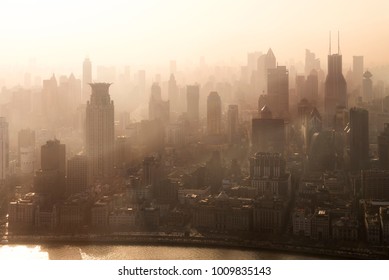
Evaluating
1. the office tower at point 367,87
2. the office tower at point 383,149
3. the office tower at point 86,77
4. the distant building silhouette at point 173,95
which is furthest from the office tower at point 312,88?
the office tower at point 86,77

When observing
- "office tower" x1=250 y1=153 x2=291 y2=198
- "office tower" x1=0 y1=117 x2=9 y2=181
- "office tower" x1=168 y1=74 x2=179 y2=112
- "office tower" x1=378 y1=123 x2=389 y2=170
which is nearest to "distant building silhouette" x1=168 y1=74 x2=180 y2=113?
"office tower" x1=168 y1=74 x2=179 y2=112

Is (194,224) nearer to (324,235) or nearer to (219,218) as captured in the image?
(219,218)

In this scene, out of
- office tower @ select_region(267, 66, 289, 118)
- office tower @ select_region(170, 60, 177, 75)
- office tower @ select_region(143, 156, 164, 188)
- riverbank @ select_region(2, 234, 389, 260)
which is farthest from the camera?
office tower @ select_region(143, 156, 164, 188)

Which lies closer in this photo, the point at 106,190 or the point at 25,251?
the point at 25,251

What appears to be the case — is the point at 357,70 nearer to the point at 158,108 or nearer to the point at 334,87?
the point at 334,87

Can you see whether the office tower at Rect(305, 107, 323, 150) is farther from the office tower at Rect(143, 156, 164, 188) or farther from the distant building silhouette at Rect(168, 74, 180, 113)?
the office tower at Rect(143, 156, 164, 188)
